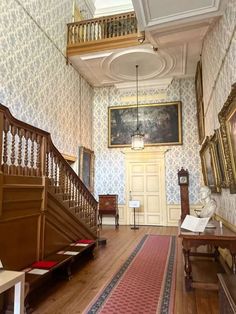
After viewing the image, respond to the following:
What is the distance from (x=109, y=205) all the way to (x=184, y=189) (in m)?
2.66

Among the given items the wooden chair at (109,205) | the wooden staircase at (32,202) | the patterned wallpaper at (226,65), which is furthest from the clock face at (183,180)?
the wooden staircase at (32,202)

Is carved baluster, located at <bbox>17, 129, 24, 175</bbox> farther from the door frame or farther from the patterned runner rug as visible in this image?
the door frame

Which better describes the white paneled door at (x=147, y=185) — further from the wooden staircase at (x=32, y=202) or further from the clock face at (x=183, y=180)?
the wooden staircase at (x=32, y=202)

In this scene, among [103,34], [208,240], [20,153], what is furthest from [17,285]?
[103,34]

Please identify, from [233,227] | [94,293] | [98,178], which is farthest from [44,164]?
[98,178]

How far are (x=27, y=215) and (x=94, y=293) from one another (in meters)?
1.39

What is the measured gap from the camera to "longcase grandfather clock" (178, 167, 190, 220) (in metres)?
7.96

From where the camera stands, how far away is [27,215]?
3377mm

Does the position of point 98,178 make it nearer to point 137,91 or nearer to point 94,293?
point 137,91

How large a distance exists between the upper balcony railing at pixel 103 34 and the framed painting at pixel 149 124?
9.22 feet

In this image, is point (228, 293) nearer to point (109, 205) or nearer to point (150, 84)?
point (109, 205)

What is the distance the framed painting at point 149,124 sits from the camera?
8.92m

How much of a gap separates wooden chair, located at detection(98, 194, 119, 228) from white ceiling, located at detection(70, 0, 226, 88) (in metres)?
4.33

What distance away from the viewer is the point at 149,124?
30.1 feet
